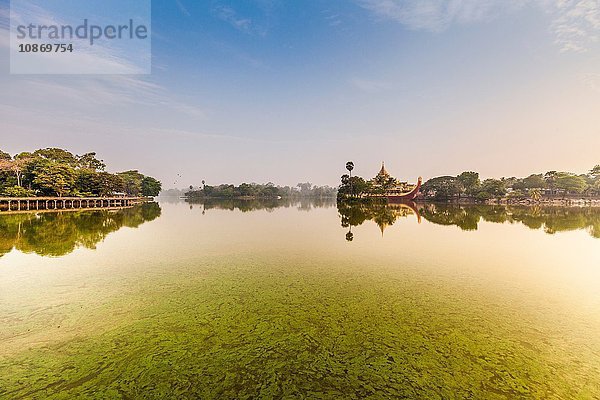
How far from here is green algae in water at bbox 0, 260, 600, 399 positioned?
412cm

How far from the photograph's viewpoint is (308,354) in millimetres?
4961

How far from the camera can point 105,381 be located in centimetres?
425

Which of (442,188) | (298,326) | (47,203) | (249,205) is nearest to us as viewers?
(298,326)

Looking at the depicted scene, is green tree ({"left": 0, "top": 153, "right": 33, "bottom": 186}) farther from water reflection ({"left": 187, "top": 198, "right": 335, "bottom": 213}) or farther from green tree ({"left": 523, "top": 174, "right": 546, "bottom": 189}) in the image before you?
green tree ({"left": 523, "top": 174, "right": 546, "bottom": 189})

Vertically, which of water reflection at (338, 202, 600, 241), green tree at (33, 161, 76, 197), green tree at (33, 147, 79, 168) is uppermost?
green tree at (33, 147, 79, 168)

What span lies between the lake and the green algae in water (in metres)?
0.03

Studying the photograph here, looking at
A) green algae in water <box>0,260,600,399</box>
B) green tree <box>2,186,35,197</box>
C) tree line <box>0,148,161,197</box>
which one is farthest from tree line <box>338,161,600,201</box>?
green algae in water <box>0,260,600,399</box>

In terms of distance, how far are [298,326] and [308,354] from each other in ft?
3.71

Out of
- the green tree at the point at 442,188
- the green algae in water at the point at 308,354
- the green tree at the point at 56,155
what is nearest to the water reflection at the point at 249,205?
the green tree at the point at 56,155

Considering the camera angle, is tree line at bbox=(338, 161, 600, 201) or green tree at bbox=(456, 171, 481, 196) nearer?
tree line at bbox=(338, 161, 600, 201)

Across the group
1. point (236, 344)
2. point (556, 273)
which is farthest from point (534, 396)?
point (556, 273)

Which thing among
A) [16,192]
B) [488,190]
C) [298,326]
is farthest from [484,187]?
[16,192]

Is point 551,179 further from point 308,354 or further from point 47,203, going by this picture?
point 47,203

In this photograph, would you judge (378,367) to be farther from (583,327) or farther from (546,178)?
(546,178)
